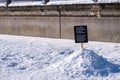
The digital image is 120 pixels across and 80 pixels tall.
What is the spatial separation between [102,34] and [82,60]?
4.96 meters

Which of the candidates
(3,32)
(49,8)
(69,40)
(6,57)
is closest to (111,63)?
(6,57)

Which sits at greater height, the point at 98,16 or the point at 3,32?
the point at 98,16

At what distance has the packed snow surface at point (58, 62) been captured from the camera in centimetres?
898

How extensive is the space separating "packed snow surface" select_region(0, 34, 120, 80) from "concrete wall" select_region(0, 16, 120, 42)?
50 centimetres

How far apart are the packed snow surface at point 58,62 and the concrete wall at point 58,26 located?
0.50 metres

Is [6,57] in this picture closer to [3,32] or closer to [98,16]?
[98,16]

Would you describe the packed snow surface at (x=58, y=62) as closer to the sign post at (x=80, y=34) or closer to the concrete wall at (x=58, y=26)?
the sign post at (x=80, y=34)

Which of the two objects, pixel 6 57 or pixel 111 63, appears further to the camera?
pixel 6 57

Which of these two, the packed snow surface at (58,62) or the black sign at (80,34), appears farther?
the black sign at (80,34)

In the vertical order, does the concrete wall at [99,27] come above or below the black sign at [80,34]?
below

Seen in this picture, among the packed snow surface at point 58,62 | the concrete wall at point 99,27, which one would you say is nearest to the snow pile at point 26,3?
the concrete wall at point 99,27

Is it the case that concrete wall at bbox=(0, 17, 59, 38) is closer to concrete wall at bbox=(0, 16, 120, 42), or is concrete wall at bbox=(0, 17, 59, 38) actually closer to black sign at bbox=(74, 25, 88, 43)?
concrete wall at bbox=(0, 16, 120, 42)

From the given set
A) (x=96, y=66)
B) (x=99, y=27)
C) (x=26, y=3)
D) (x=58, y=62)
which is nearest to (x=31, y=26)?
(x=26, y=3)

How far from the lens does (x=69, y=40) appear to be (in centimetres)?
1537
